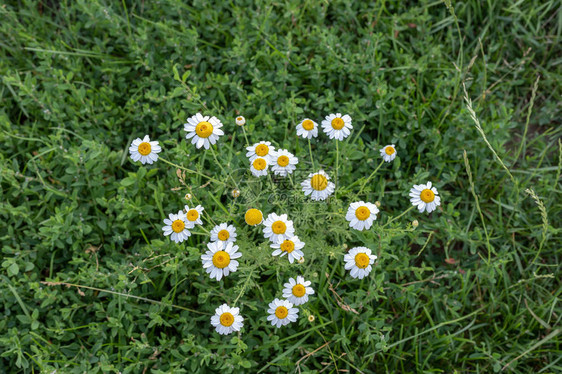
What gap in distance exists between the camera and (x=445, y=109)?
3.66 metres

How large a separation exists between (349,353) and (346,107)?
5.84 ft

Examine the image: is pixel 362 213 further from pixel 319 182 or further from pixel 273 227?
pixel 273 227

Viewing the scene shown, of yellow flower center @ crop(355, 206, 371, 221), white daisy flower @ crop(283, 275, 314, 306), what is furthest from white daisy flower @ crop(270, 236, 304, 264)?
yellow flower center @ crop(355, 206, 371, 221)

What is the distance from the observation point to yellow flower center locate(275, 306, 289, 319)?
255 centimetres

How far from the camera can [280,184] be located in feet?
10.2

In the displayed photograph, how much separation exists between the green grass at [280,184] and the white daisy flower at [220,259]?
198 millimetres

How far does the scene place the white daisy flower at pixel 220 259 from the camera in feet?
8.11

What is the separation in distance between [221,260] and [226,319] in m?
0.31

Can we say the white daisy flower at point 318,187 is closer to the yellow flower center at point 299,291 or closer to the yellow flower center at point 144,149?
the yellow flower center at point 299,291

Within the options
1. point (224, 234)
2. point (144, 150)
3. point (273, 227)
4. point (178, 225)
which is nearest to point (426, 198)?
point (273, 227)

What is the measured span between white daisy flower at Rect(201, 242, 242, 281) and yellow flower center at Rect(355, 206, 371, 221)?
0.66m

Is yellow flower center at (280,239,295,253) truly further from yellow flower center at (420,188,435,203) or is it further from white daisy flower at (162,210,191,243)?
yellow flower center at (420,188,435,203)

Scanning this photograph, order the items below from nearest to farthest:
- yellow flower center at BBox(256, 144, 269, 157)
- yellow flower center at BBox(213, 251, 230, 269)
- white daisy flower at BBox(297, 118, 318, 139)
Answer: yellow flower center at BBox(213, 251, 230, 269) → yellow flower center at BBox(256, 144, 269, 157) → white daisy flower at BBox(297, 118, 318, 139)

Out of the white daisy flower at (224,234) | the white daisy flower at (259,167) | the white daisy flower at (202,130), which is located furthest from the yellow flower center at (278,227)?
the white daisy flower at (202,130)
